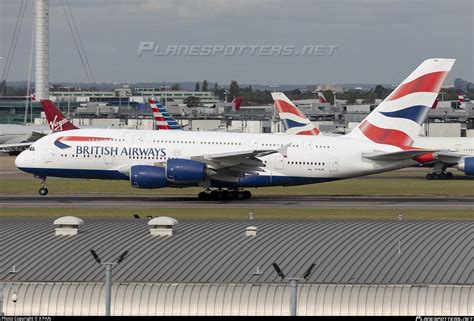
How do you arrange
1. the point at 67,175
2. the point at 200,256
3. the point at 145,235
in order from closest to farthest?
the point at 200,256, the point at 145,235, the point at 67,175

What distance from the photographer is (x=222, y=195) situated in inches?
2842

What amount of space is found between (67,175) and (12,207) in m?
7.20

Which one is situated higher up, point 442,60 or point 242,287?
point 442,60

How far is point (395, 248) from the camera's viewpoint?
3522 centimetres

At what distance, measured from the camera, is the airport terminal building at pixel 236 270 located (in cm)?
3077

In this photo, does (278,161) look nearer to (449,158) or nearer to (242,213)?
(242,213)

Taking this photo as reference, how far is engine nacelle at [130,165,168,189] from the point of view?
68625mm

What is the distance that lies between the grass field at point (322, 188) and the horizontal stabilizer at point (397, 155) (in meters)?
7.85

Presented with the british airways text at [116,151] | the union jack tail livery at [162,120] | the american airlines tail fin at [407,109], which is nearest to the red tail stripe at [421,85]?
the american airlines tail fin at [407,109]

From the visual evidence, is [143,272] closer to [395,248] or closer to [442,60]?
[395,248]

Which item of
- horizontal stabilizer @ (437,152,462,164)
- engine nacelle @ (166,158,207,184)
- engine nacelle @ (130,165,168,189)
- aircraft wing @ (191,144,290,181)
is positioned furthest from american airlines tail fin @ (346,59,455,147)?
horizontal stabilizer @ (437,152,462,164)

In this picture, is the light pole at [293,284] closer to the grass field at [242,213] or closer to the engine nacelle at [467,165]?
the grass field at [242,213]

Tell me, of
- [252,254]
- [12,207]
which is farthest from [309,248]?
[12,207]

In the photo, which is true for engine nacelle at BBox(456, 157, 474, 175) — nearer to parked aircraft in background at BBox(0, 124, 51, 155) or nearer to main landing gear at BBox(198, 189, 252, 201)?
main landing gear at BBox(198, 189, 252, 201)
